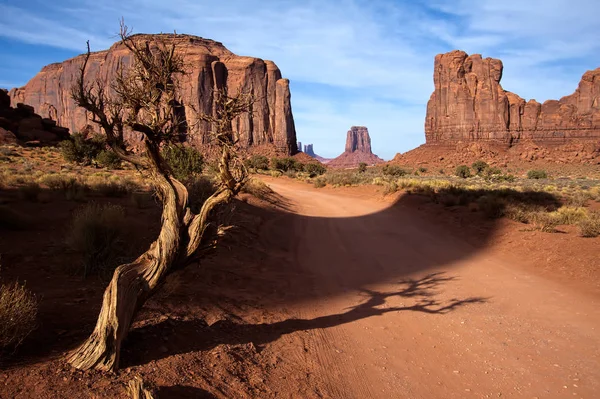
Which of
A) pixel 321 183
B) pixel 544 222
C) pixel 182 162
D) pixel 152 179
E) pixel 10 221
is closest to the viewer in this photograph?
pixel 152 179

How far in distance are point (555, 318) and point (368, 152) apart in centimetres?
19756

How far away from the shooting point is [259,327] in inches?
226

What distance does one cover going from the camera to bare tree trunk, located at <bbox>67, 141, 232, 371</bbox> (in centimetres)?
350

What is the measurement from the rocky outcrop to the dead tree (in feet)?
151

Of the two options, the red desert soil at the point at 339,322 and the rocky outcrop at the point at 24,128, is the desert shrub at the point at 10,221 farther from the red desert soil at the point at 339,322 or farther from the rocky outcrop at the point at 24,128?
the rocky outcrop at the point at 24,128

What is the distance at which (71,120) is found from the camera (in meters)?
101

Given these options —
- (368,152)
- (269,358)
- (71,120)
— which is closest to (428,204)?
(269,358)

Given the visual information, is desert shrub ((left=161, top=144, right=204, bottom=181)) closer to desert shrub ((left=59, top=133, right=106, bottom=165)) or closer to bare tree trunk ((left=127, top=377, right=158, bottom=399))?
desert shrub ((left=59, top=133, right=106, bottom=165))

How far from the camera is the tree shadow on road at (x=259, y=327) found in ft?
13.7

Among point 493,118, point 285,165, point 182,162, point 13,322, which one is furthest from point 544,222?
point 493,118

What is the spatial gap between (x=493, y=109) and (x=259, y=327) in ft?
343

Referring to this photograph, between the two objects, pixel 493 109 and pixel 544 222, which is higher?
pixel 493 109

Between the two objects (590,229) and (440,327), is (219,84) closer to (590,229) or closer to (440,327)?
(590,229)

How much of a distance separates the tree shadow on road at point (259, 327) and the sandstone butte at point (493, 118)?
82264 millimetres
